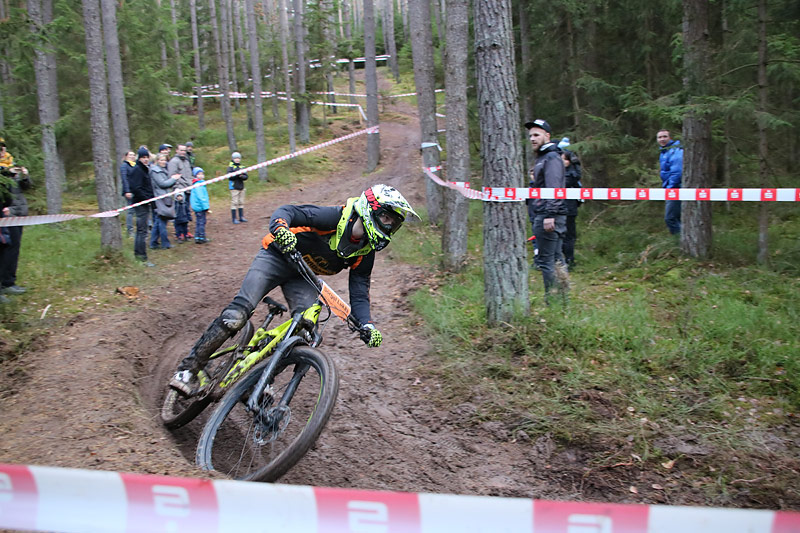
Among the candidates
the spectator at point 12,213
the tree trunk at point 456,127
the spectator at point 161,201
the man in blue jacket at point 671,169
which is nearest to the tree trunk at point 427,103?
the tree trunk at point 456,127

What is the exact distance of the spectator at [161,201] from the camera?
1281cm

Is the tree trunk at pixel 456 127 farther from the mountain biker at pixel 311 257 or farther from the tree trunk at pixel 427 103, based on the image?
the mountain biker at pixel 311 257

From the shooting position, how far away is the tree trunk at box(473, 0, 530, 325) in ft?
21.4

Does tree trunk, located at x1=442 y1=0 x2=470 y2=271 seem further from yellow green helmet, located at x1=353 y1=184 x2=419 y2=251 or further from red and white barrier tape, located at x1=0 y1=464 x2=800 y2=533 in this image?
red and white barrier tape, located at x1=0 y1=464 x2=800 y2=533

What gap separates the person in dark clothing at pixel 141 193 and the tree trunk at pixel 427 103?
6.21 metres

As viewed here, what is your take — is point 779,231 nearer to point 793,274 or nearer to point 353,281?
point 793,274

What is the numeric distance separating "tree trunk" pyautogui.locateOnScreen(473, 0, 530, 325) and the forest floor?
1265mm

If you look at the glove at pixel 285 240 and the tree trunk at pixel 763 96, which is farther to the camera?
the tree trunk at pixel 763 96

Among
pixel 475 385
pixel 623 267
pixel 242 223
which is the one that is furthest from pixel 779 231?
pixel 242 223

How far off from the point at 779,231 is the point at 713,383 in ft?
22.9

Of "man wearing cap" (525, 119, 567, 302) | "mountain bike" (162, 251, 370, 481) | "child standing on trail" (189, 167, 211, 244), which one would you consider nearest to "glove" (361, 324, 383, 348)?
"mountain bike" (162, 251, 370, 481)

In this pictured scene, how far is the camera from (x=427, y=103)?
14.2 meters

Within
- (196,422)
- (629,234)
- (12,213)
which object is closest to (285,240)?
(196,422)

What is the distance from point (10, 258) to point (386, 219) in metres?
6.66
